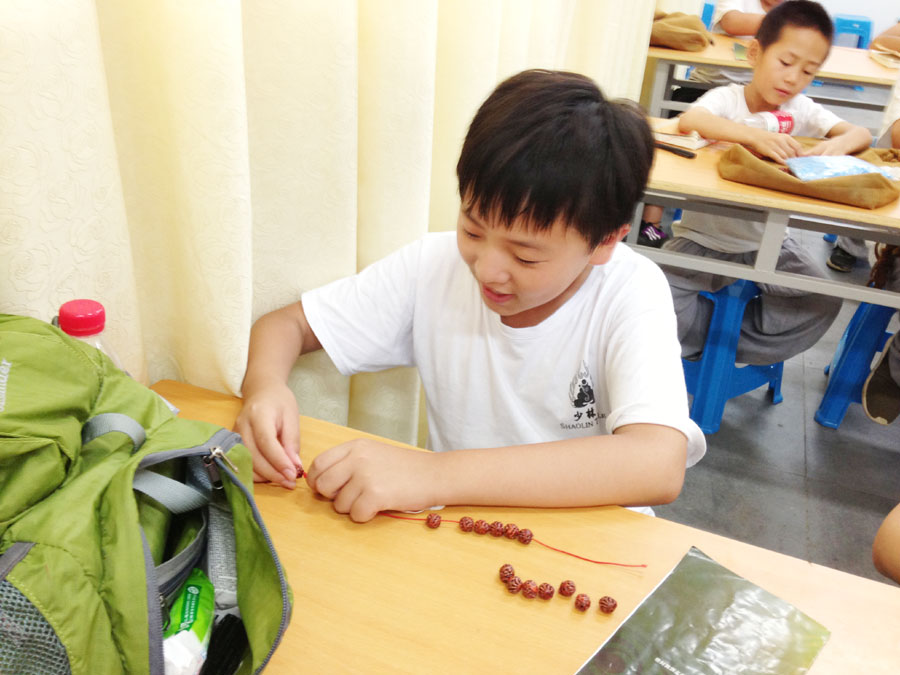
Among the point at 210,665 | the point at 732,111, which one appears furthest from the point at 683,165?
the point at 210,665

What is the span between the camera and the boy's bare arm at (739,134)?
184cm

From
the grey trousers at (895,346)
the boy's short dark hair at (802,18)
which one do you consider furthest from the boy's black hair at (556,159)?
the boy's short dark hair at (802,18)

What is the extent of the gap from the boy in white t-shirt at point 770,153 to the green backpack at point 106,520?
1.60 meters

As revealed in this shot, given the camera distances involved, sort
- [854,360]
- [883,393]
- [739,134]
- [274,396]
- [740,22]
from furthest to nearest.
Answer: [740,22]
[854,360]
[883,393]
[739,134]
[274,396]

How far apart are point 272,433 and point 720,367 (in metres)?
1.58

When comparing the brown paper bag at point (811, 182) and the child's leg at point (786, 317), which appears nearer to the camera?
the brown paper bag at point (811, 182)

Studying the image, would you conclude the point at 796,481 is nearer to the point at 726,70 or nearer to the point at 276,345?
the point at 276,345

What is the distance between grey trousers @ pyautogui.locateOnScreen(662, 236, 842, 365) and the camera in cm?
196

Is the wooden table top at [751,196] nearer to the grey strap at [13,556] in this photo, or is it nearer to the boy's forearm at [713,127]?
the boy's forearm at [713,127]

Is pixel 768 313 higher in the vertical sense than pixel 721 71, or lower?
lower

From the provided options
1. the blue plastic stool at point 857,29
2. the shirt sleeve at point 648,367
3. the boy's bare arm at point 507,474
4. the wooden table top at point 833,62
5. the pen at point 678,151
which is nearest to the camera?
the boy's bare arm at point 507,474

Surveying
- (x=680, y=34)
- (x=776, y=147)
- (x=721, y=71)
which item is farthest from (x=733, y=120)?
(x=721, y=71)

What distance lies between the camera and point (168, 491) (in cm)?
56

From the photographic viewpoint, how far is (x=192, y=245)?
33.4 inches
